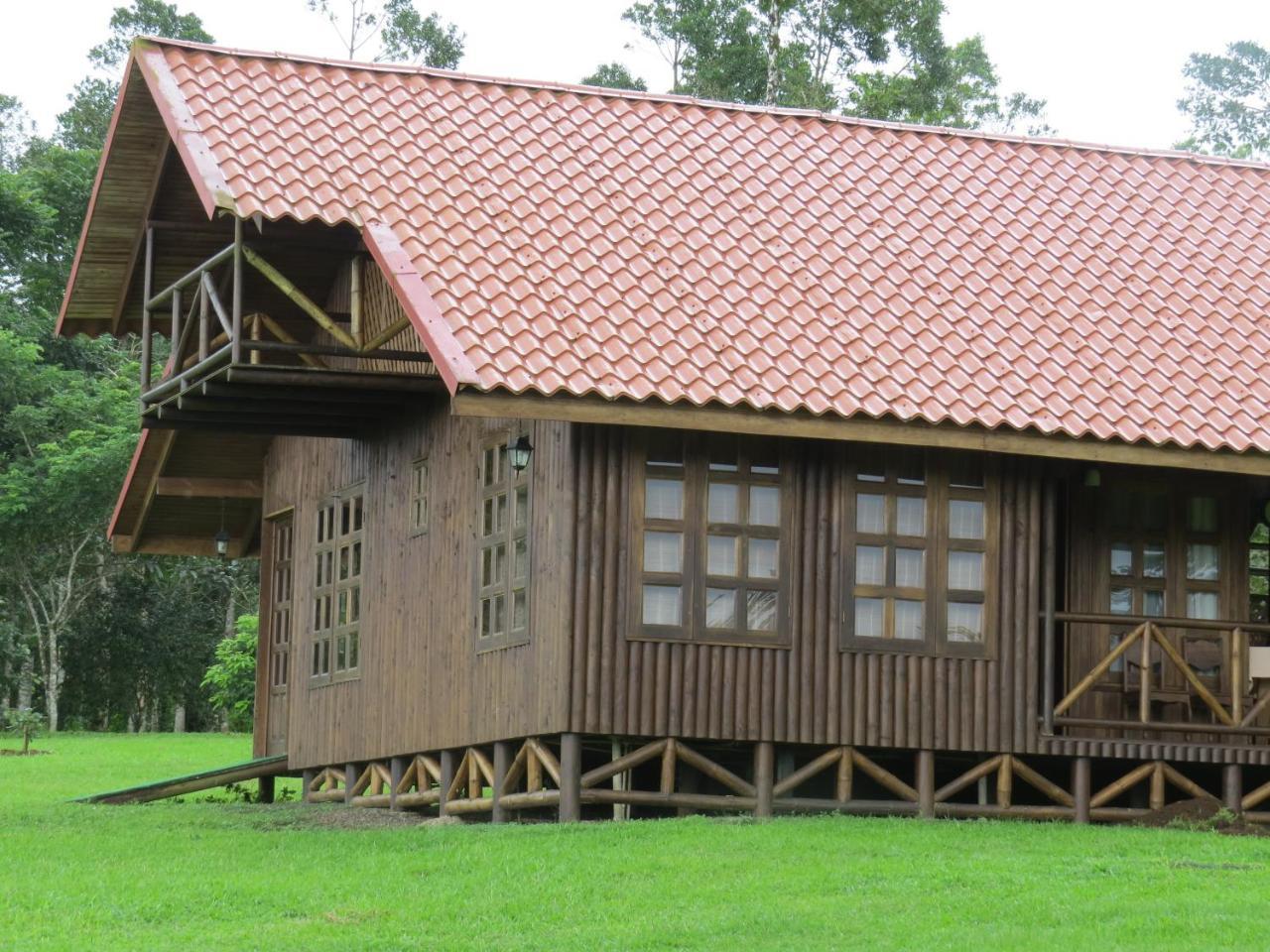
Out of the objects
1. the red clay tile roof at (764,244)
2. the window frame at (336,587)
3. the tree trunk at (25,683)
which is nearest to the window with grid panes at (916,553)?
the red clay tile roof at (764,244)

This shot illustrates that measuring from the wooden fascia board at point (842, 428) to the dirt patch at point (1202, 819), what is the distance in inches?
104

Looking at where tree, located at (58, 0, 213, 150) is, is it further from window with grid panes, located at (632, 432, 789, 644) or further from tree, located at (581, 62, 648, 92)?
window with grid panes, located at (632, 432, 789, 644)

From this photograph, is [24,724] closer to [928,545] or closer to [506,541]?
[506,541]

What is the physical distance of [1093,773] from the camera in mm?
18562

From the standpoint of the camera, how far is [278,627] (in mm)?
25328

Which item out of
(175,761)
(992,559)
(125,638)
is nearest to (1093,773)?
(992,559)

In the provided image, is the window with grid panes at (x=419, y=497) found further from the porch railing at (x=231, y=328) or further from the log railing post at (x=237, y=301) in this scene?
the log railing post at (x=237, y=301)

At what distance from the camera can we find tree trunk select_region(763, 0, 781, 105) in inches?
1711

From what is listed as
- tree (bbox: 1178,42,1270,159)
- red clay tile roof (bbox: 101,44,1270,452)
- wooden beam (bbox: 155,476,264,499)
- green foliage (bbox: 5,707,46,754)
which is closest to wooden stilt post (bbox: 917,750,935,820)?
red clay tile roof (bbox: 101,44,1270,452)

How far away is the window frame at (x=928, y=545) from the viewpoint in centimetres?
1694

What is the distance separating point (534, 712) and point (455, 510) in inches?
102

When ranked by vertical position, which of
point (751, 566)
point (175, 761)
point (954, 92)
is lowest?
point (175, 761)

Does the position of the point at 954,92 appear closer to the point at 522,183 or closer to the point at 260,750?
the point at 260,750

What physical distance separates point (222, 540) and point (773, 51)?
21.2 metres
